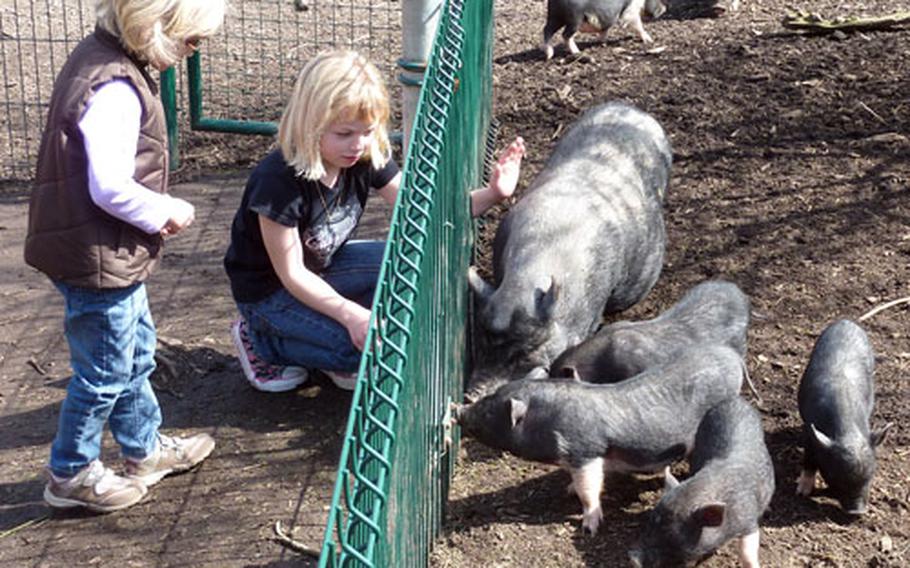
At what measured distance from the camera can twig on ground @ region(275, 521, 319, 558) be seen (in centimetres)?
431

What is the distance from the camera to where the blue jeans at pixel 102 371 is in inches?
168

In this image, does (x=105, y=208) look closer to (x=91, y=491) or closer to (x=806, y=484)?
(x=91, y=491)

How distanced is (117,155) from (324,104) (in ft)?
2.33

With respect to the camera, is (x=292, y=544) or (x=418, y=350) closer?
(x=418, y=350)

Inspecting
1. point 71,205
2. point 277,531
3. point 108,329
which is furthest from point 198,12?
point 277,531

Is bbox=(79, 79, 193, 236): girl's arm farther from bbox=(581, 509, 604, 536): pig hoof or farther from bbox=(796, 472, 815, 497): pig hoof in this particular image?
bbox=(796, 472, 815, 497): pig hoof

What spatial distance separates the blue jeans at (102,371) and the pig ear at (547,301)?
1.47 metres

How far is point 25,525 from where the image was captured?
14.8ft

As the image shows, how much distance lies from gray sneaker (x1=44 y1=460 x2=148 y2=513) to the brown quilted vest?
702 millimetres

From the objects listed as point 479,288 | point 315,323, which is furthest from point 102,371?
point 479,288

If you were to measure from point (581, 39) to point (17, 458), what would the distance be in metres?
6.42

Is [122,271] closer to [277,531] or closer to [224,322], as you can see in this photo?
[277,531]

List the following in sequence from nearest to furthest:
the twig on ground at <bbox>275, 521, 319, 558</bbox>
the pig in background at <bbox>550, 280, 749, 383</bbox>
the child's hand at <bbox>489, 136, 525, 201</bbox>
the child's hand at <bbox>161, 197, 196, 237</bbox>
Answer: the child's hand at <bbox>161, 197, 196, 237</bbox> → the twig on ground at <bbox>275, 521, 319, 558</bbox> → the child's hand at <bbox>489, 136, 525, 201</bbox> → the pig in background at <bbox>550, 280, 749, 383</bbox>

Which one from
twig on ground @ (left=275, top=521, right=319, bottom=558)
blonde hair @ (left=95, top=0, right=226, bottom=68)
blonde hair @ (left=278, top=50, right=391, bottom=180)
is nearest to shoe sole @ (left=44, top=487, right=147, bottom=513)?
twig on ground @ (left=275, top=521, right=319, bottom=558)
